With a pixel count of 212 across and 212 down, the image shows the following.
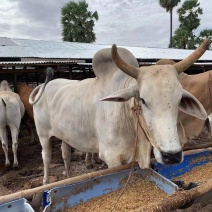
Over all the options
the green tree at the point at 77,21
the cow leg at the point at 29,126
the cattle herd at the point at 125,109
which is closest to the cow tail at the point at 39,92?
the cattle herd at the point at 125,109

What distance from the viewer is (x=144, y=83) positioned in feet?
6.77

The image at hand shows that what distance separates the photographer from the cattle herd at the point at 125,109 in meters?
1.96

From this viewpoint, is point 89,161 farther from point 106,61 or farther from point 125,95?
point 125,95

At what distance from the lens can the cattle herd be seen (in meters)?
1.96

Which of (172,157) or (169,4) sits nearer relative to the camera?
(172,157)

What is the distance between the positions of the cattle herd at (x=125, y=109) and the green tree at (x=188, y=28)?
25338 mm

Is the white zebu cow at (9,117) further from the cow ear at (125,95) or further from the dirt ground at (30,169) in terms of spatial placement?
A: the cow ear at (125,95)

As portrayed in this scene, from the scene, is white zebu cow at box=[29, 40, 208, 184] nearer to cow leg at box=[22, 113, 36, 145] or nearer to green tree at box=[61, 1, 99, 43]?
cow leg at box=[22, 113, 36, 145]

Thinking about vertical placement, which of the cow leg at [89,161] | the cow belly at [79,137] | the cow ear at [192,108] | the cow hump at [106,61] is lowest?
the cow leg at [89,161]

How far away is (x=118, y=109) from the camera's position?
8.38 ft

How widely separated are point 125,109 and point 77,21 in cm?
2095

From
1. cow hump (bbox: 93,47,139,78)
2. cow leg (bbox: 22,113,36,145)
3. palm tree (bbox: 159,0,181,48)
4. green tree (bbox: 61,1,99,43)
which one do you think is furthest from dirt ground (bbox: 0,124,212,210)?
palm tree (bbox: 159,0,181,48)

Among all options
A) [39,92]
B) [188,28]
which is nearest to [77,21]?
[188,28]

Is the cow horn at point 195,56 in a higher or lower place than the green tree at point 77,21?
lower
